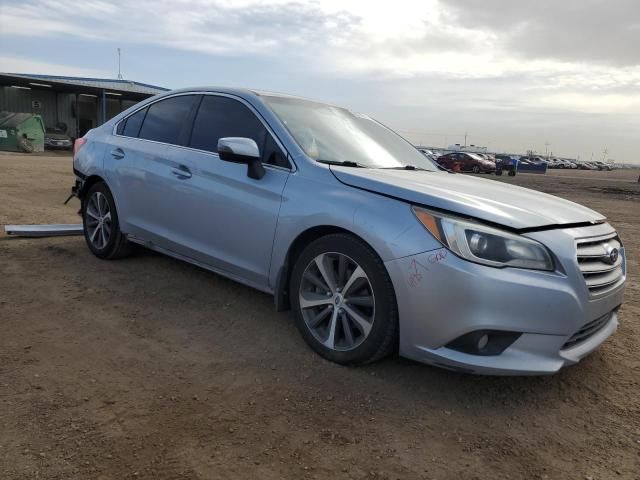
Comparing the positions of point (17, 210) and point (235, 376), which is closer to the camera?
point (235, 376)

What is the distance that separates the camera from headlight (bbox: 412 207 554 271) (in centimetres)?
264

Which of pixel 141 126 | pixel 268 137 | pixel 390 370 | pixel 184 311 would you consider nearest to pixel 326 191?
pixel 268 137

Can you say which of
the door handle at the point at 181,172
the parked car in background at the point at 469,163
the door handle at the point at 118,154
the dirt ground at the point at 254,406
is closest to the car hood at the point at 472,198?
the dirt ground at the point at 254,406

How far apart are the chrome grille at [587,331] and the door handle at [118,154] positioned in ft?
12.7

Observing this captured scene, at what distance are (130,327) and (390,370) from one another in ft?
5.79

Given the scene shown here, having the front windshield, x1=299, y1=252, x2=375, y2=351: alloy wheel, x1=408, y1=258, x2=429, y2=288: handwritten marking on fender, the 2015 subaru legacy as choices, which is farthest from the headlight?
the front windshield

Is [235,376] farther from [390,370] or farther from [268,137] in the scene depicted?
[268,137]

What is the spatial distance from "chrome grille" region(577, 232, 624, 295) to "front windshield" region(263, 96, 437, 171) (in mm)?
1462

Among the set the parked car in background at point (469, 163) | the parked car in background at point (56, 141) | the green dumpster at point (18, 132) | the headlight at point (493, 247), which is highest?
the headlight at point (493, 247)

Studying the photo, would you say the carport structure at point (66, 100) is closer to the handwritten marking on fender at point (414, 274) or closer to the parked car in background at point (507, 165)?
the parked car in background at point (507, 165)

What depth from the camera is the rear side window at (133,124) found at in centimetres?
483

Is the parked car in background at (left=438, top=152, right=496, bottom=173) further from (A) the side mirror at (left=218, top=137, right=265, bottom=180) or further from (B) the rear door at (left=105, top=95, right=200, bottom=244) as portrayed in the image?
(A) the side mirror at (left=218, top=137, right=265, bottom=180)

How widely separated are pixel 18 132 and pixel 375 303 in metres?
30.4

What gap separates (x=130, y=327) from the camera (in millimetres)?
3570
